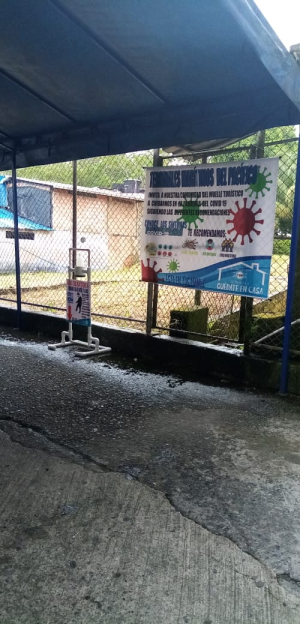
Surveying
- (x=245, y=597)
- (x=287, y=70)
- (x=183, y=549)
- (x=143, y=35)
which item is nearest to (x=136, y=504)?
(x=183, y=549)

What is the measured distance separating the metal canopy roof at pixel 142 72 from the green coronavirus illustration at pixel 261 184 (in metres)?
0.46

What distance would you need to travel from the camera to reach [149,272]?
570cm

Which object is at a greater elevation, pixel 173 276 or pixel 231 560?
pixel 173 276

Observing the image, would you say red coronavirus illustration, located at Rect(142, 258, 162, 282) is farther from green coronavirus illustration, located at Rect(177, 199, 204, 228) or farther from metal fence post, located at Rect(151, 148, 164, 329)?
green coronavirus illustration, located at Rect(177, 199, 204, 228)

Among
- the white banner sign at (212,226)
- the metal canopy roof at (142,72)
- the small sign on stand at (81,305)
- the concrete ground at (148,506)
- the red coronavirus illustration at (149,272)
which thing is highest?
the metal canopy roof at (142,72)

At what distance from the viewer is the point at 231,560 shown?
7.66ft

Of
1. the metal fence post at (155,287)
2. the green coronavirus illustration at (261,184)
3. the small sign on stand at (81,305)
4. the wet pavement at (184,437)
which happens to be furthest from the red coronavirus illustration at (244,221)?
the small sign on stand at (81,305)

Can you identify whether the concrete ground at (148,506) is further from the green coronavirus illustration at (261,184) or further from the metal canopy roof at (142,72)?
the metal canopy roof at (142,72)

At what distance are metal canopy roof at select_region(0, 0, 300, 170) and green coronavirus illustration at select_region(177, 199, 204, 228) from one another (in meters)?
0.67

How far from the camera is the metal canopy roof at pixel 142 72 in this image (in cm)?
338

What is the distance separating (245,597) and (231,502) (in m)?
0.75

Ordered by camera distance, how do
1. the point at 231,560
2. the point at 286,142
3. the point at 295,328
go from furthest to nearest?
the point at 295,328, the point at 286,142, the point at 231,560

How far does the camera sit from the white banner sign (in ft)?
15.4

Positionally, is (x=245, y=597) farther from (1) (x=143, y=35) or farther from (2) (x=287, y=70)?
(1) (x=143, y=35)
